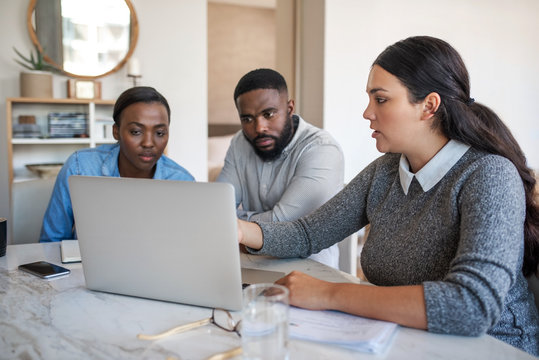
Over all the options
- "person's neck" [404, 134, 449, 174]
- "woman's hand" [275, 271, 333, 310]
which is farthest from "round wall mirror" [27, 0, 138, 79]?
"woman's hand" [275, 271, 333, 310]

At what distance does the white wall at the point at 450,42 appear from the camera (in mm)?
3734

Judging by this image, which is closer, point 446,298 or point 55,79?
point 446,298

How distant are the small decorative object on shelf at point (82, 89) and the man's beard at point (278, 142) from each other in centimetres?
173

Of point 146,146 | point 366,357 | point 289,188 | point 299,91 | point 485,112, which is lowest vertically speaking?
point 366,357

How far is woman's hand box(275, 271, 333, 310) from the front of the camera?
0.86 m

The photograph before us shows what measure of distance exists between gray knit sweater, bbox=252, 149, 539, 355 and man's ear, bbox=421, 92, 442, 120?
123mm

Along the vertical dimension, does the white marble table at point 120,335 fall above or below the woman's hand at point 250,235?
below

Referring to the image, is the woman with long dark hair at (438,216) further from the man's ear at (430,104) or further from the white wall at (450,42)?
the white wall at (450,42)

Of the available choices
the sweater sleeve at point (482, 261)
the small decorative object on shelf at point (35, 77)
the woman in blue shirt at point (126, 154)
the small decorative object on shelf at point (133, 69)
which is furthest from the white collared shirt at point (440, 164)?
the small decorative object on shelf at point (35, 77)

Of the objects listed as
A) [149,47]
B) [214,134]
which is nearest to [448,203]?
[149,47]

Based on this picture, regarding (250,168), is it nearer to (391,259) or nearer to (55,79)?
(391,259)

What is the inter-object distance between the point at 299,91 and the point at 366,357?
355 cm

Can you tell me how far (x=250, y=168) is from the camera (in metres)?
1.93

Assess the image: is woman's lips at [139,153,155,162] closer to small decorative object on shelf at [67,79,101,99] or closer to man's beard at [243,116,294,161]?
man's beard at [243,116,294,161]
